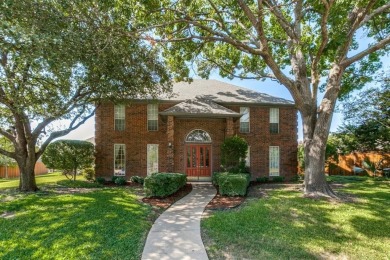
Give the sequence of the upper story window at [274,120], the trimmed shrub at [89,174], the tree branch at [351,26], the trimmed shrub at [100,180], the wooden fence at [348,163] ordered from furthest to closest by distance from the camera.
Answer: the wooden fence at [348,163]
the upper story window at [274,120]
the trimmed shrub at [89,174]
the trimmed shrub at [100,180]
the tree branch at [351,26]

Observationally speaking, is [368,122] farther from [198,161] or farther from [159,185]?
[159,185]

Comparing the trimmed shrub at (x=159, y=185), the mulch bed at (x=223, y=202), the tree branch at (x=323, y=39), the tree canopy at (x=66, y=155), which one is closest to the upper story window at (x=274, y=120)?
the tree branch at (x=323, y=39)

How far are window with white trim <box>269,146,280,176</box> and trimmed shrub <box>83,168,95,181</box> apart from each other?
12706 millimetres

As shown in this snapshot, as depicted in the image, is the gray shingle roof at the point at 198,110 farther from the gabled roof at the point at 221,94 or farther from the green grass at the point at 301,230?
the green grass at the point at 301,230

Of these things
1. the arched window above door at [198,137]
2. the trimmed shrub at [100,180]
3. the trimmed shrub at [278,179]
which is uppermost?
the arched window above door at [198,137]

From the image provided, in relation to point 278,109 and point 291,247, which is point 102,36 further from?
point 278,109

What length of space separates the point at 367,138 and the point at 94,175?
20.4m

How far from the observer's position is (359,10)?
8719mm

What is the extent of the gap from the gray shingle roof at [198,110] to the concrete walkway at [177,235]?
253 inches

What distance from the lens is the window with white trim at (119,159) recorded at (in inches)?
630

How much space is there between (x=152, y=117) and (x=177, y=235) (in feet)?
37.8

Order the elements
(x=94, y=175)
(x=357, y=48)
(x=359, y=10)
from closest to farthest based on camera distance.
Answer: (x=359, y=10), (x=357, y=48), (x=94, y=175)

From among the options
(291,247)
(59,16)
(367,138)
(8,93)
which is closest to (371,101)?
(367,138)

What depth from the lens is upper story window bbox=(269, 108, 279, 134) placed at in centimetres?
1730
